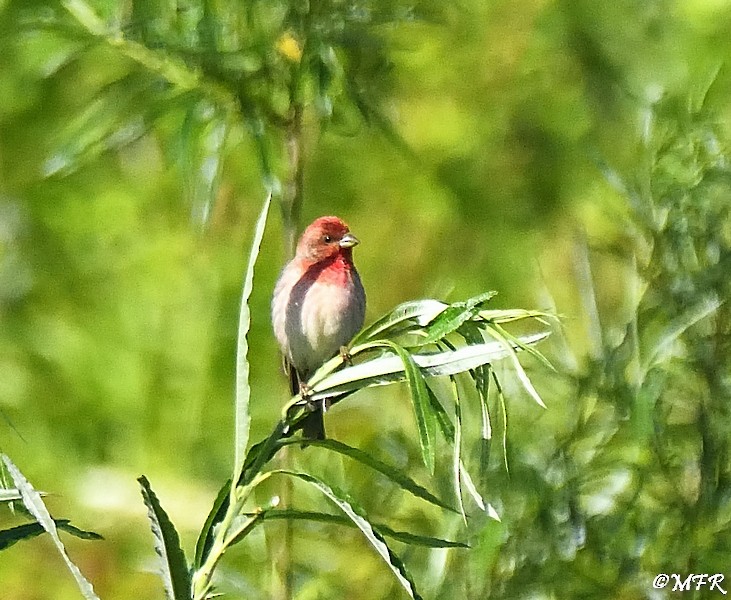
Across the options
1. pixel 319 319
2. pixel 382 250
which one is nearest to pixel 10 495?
pixel 319 319

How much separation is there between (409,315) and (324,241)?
1369mm

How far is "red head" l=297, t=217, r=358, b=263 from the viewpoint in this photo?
7.76 feet

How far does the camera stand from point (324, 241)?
2377 millimetres

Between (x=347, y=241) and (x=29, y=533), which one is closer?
(x=29, y=533)

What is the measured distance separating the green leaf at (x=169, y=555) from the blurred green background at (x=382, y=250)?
22.9 inches

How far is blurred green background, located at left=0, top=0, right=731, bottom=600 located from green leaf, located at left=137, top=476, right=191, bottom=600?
581mm

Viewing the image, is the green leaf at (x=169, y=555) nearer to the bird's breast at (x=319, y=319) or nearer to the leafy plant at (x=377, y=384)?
the leafy plant at (x=377, y=384)

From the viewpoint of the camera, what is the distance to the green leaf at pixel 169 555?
979 mm

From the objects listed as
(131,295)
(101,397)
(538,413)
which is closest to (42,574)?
(101,397)

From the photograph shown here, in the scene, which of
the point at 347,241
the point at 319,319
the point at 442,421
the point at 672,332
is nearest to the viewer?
the point at 442,421

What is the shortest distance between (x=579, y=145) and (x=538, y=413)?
3.69 feet

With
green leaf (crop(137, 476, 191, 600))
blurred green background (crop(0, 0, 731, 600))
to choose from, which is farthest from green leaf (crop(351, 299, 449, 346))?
blurred green background (crop(0, 0, 731, 600))

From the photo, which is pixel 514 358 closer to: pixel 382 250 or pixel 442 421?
pixel 442 421

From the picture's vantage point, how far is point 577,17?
9.95ft
